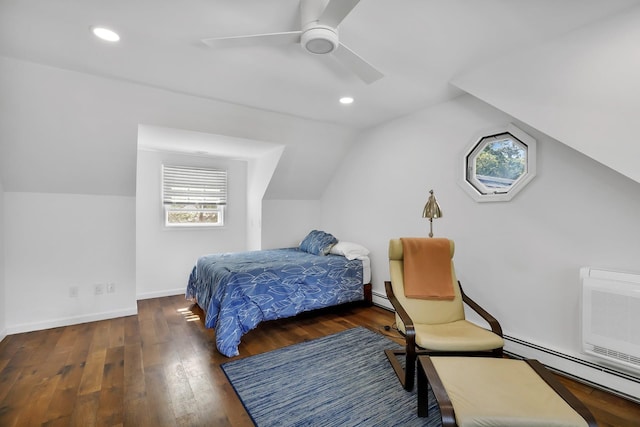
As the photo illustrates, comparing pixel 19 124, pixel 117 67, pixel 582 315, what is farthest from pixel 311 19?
pixel 19 124

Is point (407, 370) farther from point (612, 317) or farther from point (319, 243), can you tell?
point (319, 243)

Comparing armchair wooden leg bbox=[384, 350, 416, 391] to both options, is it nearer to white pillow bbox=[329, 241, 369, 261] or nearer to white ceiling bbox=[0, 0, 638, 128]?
white pillow bbox=[329, 241, 369, 261]

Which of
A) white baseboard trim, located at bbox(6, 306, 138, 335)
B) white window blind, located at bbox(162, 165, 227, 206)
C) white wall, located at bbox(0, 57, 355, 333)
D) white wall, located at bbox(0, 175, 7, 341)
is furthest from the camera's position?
white window blind, located at bbox(162, 165, 227, 206)

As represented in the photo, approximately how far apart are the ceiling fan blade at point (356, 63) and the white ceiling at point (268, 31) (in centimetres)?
19

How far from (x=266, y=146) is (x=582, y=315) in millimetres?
3847

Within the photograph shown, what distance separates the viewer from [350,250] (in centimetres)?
402

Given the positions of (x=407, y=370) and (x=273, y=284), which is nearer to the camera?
(x=407, y=370)

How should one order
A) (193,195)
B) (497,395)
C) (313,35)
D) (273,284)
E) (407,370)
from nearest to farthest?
(497,395)
(313,35)
(407,370)
(273,284)
(193,195)

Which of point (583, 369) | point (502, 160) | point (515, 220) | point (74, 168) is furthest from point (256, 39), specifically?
point (583, 369)

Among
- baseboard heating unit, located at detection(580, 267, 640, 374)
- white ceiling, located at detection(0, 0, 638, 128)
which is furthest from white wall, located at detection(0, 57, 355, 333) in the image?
baseboard heating unit, located at detection(580, 267, 640, 374)

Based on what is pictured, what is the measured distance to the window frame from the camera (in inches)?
181

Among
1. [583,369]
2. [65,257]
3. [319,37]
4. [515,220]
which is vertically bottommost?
[583,369]

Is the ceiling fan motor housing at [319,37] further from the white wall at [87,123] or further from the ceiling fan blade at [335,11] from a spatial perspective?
the white wall at [87,123]

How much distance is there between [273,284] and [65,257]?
7.79 ft
